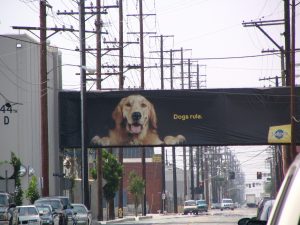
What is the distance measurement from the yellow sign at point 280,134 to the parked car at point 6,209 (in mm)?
19156

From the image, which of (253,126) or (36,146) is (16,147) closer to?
(36,146)

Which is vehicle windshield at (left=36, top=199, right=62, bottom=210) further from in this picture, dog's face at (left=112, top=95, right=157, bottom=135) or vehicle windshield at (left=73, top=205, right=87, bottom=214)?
dog's face at (left=112, top=95, right=157, bottom=135)

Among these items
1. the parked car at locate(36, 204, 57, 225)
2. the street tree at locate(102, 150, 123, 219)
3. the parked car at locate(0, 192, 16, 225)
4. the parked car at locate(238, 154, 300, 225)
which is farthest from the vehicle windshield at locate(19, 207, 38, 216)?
the parked car at locate(238, 154, 300, 225)

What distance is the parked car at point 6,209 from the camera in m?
31.7

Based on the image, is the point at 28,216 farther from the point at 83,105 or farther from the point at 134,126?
the point at 134,126

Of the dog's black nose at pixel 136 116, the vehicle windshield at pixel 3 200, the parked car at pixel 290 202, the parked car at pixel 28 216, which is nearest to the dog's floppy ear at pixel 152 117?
the dog's black nose at pixel 136 116

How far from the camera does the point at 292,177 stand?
4.09m

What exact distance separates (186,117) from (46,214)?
13.3 meters

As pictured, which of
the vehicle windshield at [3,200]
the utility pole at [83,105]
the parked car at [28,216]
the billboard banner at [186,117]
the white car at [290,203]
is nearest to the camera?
the white car at [290,203]

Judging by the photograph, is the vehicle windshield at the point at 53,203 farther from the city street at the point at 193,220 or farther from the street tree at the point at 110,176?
the street tree at the point at 110,176

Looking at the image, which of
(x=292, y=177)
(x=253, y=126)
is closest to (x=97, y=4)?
(x=253, y=126)

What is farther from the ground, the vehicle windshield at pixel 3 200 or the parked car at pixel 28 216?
the vehicle windshield at pixel 3 200

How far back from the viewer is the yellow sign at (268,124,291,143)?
47.5m

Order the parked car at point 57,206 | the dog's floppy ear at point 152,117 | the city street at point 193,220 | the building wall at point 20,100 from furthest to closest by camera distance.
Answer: the city street at point 193,220
the building wall at point 20,100
the dog's floppy ear at point 152,117
the parked car at point 57,206
